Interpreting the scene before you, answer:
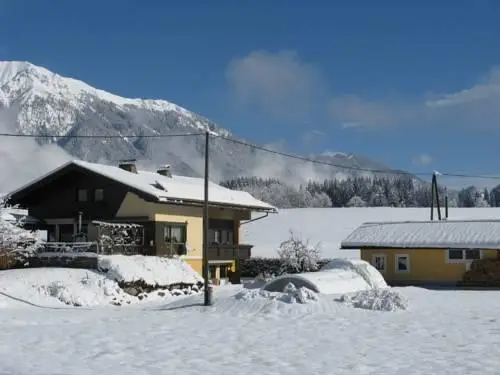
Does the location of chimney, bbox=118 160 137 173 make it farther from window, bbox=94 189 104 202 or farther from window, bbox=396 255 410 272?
window, bbox=396 255 410 272

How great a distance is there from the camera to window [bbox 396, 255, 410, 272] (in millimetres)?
42875

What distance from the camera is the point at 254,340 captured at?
57.4 ft

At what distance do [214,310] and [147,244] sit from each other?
15317mm

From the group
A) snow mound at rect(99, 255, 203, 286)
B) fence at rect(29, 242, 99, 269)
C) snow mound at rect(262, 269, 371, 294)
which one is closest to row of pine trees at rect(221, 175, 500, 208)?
snow mound at rect(99, 255, 203, 286)

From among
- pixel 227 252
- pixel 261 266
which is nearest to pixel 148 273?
pixel 227 252

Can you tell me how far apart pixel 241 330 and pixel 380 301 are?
24.1 feet

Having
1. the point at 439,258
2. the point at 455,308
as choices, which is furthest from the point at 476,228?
the point at 455,308

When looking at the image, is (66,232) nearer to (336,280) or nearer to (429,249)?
(336,280)

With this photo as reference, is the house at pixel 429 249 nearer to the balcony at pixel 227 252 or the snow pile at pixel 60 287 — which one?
the balcony at pixel 227 252

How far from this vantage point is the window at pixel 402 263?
42875 mm

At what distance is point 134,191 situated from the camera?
4003cm

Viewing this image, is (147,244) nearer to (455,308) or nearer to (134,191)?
(134,191)

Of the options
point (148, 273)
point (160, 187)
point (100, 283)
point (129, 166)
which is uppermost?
point (129, 166)

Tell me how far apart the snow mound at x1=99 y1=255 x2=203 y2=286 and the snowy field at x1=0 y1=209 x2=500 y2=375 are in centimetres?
11
